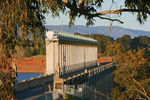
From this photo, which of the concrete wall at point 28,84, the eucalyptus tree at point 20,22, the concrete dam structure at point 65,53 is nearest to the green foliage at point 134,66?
the concrete wall at point 28,84

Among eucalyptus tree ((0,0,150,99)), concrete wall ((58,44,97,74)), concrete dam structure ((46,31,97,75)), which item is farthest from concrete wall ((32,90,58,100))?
concrete wall ((58,44,97,74))

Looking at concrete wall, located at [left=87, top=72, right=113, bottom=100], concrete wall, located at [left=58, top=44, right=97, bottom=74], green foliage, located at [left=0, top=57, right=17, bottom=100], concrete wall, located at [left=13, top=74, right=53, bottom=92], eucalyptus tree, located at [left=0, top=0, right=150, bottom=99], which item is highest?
eucalyptus tree, located at [left=0, top=0, right=150, bottom=99]

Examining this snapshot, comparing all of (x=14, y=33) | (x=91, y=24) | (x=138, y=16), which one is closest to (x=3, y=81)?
(x=14, y=33)

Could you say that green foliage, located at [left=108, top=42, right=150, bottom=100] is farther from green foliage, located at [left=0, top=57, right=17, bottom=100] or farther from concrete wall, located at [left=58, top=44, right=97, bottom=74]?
concrete wall, located at [left=58, top=44, right=97, bottom=74]

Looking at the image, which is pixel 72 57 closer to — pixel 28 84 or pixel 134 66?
pixel 134 66

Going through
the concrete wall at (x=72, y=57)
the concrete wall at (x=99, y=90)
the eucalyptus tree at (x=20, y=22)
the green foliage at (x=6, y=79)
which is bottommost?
the concrete wall at (x=99, y=90)

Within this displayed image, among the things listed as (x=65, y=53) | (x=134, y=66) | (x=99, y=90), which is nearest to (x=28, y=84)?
(x=134, y=66)

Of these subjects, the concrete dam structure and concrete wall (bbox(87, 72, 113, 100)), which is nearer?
the concrete dam structure

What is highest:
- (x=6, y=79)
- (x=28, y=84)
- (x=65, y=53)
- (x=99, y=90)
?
(x=6, y=79)

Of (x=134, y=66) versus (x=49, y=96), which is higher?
(x=134, y=66)

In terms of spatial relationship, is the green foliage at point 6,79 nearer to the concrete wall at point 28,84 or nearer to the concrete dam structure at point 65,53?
the concrete wall at point 28,84

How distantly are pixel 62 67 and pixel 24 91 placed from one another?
123ft

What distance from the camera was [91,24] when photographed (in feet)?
72.1

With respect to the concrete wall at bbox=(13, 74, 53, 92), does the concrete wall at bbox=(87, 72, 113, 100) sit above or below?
below
